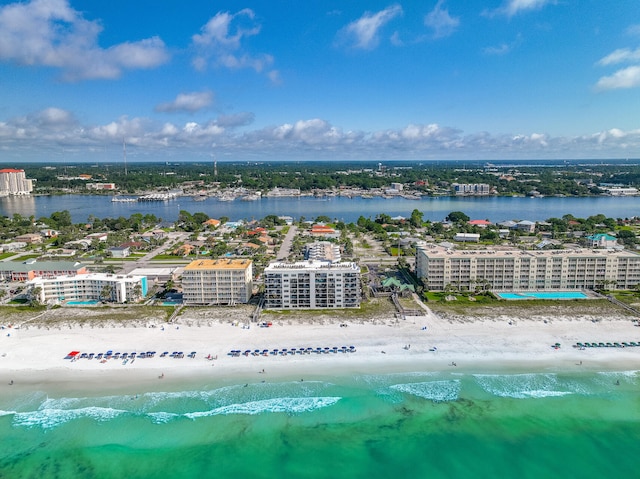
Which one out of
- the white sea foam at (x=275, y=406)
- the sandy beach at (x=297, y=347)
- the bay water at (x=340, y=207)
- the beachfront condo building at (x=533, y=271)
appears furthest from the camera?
the bay water at (x=340, y=207)

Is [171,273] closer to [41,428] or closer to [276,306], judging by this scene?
[276,306]

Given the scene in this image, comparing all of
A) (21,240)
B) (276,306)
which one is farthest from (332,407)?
(21,240)

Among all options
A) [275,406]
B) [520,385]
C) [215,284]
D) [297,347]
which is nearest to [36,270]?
[215,284]

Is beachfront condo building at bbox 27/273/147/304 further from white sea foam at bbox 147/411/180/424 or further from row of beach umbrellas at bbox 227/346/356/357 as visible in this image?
white sea foam at bbox 147/411/180/424

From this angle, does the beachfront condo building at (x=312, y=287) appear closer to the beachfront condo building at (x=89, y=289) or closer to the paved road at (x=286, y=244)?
the beachfront condo building at (x=89, y=289)

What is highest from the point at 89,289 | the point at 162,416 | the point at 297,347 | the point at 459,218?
the point at 459,218

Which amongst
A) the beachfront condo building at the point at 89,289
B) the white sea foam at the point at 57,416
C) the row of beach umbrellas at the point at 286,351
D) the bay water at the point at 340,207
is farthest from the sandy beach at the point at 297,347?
the bay water at the point at 340,207

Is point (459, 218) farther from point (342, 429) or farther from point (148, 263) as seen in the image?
point (342, 429)
